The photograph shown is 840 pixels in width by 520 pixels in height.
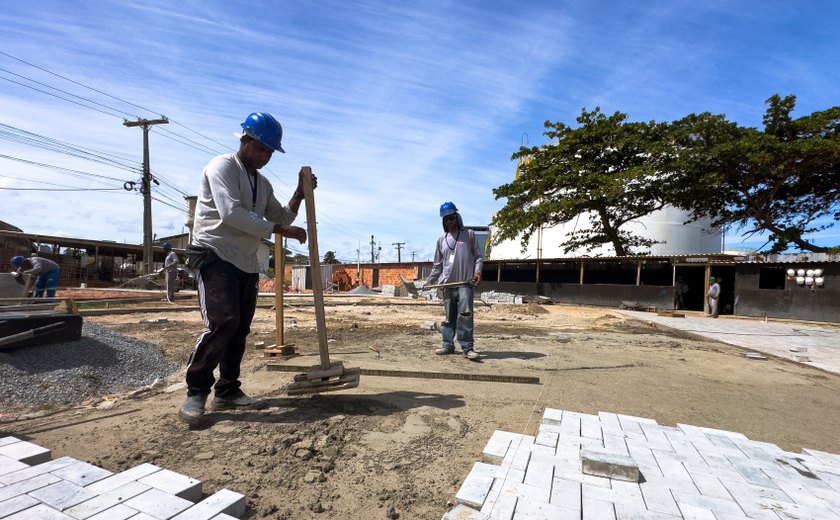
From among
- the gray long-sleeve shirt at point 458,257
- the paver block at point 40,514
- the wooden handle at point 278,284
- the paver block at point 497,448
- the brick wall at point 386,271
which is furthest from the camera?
the brick wall at point 386,271

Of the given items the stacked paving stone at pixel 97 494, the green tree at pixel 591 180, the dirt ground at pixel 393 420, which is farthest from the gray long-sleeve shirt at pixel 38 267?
the green tree at pixel 591 180

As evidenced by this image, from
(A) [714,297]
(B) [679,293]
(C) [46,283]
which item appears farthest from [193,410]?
(B) [679,293]

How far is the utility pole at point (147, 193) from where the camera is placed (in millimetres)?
21891

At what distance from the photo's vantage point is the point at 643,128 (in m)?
20.8

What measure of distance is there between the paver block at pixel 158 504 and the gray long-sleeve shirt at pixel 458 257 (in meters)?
3.98

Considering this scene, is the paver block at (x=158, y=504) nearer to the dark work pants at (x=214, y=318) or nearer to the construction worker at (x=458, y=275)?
the dark work pants at (x=214, y=318)

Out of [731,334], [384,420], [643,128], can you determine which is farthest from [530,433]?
[643,128]

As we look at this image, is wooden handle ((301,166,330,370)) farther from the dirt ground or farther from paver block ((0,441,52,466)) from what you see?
paver block ((0,441,52,466))

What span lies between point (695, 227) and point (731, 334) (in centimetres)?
2316

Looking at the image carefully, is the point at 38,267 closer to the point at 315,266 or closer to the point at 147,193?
the point at 315,266

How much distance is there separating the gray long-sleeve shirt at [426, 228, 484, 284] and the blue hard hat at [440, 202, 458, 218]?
0.89ft

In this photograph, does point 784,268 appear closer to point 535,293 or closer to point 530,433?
point 535,293

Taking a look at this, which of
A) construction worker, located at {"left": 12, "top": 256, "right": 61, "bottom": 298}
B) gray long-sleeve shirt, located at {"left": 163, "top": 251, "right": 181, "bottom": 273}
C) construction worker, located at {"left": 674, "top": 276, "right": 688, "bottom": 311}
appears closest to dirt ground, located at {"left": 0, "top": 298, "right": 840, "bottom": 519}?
construction worker, located at {"left": 12, "top": 256, "right": 61, "bottom": 298}

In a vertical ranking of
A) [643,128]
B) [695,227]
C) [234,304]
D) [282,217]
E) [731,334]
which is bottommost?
[731,334]
